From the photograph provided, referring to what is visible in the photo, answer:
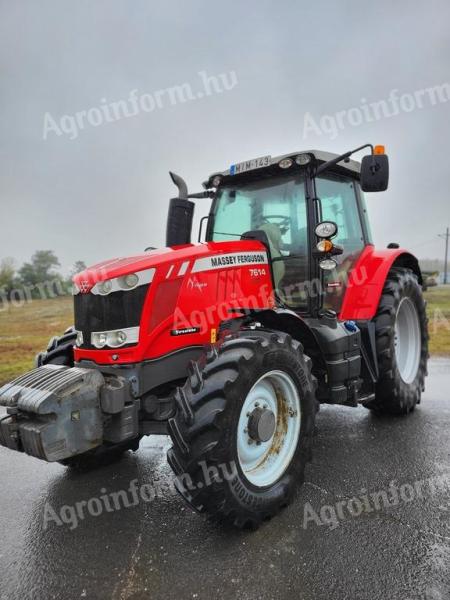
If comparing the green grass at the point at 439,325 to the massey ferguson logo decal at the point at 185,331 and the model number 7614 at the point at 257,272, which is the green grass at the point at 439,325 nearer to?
the model number 7614 at the point at 257,272

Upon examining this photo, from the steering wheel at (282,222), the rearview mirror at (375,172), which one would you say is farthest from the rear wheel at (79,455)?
the rearview mirror at (375,172)

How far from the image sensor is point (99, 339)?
284cm

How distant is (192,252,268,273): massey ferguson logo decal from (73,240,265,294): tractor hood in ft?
0.11

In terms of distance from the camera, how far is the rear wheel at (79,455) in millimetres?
3359

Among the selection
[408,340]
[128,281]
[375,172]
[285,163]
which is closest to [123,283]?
[128,281]

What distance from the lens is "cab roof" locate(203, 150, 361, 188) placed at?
3.64 meters

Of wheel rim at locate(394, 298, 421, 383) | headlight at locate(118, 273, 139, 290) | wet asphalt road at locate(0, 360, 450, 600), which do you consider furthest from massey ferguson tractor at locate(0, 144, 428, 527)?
wheel rim at locate(394, 298, 421, 383)

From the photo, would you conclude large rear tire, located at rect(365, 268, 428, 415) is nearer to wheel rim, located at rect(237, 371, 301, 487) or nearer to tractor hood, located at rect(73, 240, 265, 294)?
wheel rim, located at rect(237, 371, 301, 487)

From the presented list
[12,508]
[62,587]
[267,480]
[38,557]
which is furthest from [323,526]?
[12,508]

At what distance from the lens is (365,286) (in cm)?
417

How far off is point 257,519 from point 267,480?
285 millimetres

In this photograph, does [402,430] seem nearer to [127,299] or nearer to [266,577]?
[266,577]

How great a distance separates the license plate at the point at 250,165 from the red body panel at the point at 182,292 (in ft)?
2.70

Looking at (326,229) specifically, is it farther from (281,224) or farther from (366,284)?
(366,284)
